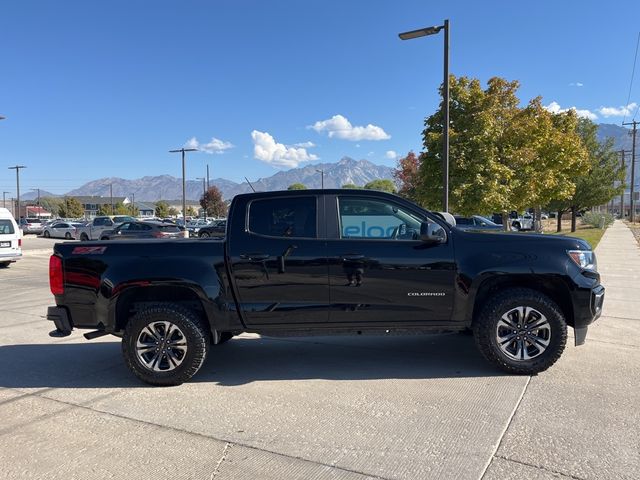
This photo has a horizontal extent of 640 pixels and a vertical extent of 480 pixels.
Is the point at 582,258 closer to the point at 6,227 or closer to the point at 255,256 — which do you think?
the point at 255,256

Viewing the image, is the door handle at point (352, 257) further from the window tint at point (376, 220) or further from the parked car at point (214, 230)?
the parked car at point (214, 230)

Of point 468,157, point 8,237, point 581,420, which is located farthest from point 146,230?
point 581,420

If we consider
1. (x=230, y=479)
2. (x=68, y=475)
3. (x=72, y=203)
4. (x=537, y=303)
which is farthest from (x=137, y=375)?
(x=72, y=203)

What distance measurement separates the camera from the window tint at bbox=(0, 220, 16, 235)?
1530cm

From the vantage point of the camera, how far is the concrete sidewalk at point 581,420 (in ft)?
10.4

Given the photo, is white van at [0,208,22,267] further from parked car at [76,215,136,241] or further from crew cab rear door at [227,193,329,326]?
parked car at [76,215,136,241]

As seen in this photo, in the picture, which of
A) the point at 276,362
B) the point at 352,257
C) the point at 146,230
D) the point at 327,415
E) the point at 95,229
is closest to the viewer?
the point at 327,415

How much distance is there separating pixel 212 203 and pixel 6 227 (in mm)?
71387

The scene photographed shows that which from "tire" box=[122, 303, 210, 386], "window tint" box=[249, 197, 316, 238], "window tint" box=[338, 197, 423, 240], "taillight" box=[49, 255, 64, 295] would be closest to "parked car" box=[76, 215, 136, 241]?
"taillight" box=[49, 255, 64, 295]

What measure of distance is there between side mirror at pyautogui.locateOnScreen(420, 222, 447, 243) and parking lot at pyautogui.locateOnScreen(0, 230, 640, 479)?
136 cm

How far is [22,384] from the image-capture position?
4910 mm

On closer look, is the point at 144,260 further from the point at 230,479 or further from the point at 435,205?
the point at 435,205

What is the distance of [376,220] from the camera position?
496cm

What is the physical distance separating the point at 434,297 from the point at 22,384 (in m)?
4.11
